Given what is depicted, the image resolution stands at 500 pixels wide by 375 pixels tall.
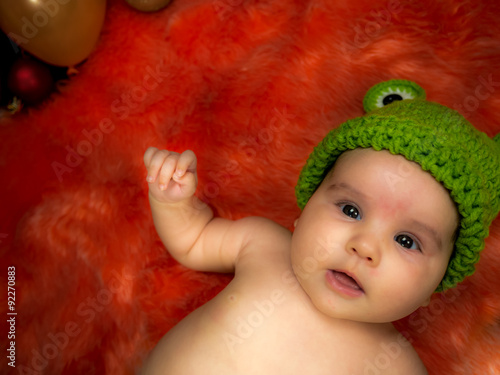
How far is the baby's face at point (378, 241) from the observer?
1.00 m

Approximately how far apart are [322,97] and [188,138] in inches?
17.3

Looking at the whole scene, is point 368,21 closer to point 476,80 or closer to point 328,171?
point 476,80

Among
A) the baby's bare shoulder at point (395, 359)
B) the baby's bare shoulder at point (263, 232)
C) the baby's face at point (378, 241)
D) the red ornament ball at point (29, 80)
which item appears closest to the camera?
the baby's face at point (378, 241)

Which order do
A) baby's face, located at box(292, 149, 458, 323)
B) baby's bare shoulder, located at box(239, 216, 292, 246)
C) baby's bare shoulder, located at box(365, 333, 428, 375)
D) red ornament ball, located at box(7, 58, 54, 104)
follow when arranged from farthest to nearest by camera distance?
red ornament ball, located at box(7, 58, 54, 104) → baby's bare shoulder, located at box(239, 216, 292, 246) → baby's bare shoulder, located at box(365, 333, 428, 375) → baby's face, located at box(292, 149, 458, 323)

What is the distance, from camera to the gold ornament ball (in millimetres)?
1516

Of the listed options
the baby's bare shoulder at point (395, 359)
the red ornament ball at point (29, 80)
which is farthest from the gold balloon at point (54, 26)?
the baby's bare shoulder at point (395, 359)

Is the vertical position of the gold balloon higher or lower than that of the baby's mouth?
higher

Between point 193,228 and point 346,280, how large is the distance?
45cm

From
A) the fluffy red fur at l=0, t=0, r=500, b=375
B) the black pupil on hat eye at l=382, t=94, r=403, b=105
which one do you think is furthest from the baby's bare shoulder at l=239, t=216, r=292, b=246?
the black pupil on hat eye at l=382, t=94, r=403, b=105

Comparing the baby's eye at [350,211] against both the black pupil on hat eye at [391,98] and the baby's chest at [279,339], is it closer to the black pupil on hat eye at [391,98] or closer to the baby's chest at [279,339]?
the baby's chest at [279,339]

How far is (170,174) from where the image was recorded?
115cm

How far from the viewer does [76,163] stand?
1423 mm

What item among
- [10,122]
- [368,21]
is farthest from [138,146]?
[368,21]

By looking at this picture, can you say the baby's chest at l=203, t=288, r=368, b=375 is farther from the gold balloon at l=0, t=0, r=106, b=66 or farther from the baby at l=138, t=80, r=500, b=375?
the gold balloon at l=0, t=0, r=106, b=66
